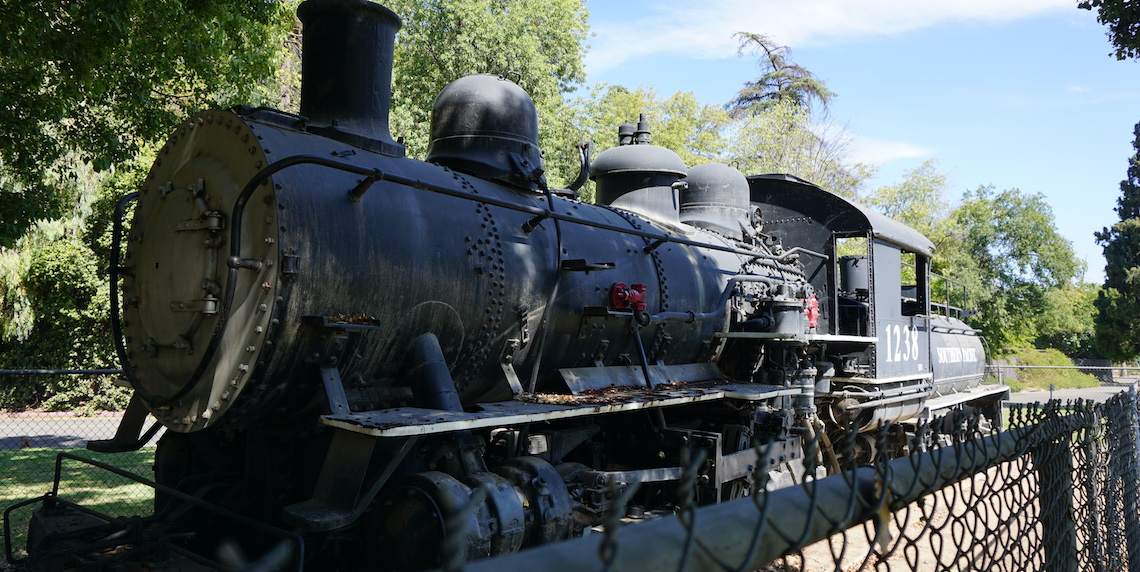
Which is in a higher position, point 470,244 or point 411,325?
point 470,244

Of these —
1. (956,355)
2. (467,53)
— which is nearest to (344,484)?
(956,355)

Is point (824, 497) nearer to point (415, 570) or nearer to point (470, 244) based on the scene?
point (415, 570)

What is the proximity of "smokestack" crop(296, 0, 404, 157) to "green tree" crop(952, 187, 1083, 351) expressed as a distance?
2954 centimetres

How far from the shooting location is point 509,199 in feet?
17.1

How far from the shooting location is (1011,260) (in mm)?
30812

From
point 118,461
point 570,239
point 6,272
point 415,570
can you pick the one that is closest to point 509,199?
point 570,239

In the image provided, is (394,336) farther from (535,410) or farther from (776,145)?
(776,145)

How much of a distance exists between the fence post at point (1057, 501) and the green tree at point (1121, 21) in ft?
27.1

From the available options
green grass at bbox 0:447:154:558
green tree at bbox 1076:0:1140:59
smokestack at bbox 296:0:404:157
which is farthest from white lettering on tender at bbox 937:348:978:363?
green grass at bbox 0:447:154:558

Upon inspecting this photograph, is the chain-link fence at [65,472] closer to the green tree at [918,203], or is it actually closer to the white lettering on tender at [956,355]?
the white lettering on tender at [956,355]

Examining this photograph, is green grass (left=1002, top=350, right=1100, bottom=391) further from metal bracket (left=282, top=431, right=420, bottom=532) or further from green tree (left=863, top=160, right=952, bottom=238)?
metal bracket (left=282, top=431, right=420, bottom=532)

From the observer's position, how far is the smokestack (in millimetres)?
4840

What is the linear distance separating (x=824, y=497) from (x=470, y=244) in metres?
3.49

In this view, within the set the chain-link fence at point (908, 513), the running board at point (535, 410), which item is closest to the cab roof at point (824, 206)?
the running board at point (535, 410)
